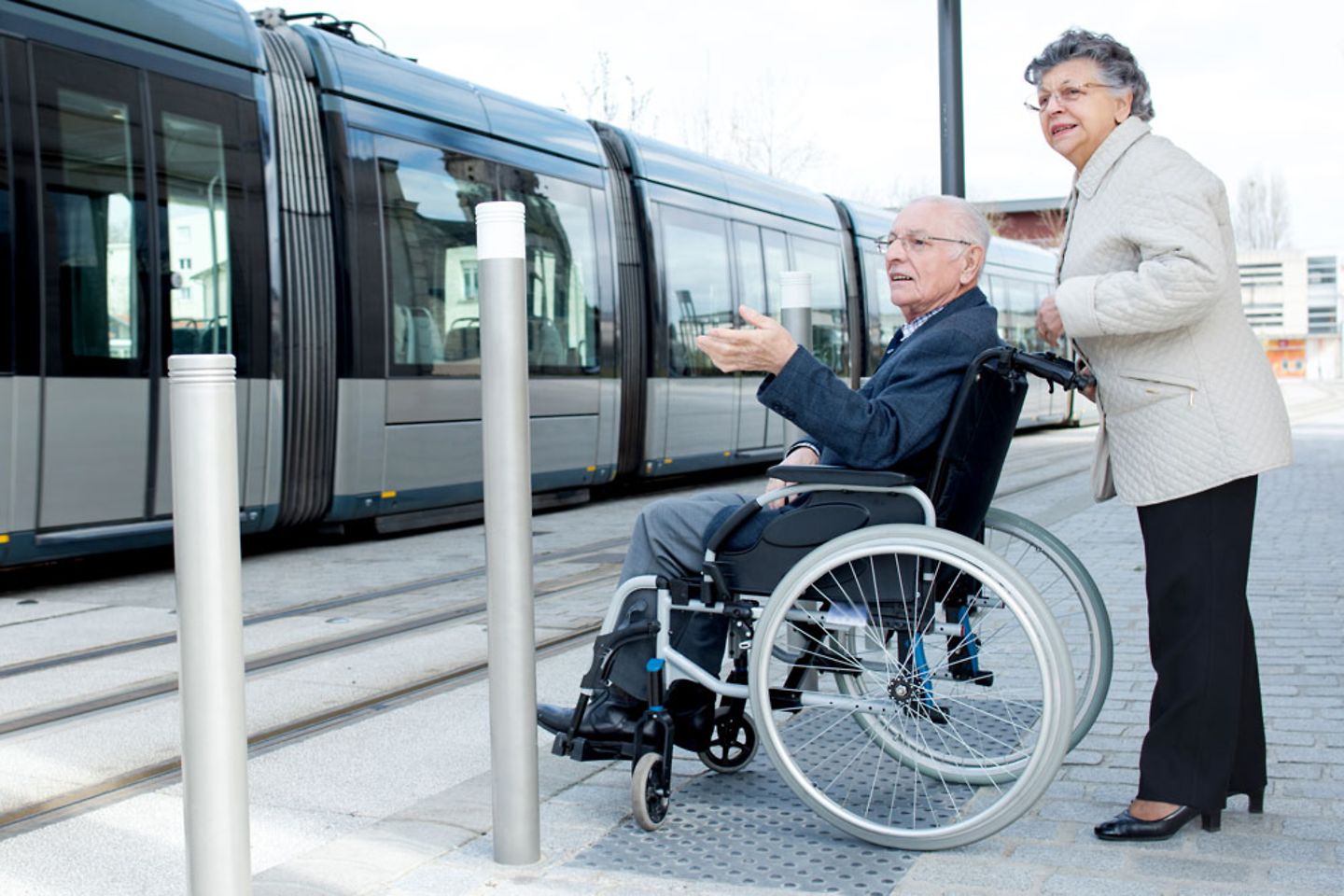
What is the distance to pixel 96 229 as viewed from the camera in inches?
298

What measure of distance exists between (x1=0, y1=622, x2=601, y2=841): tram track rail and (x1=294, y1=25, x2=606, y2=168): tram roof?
16.0ft

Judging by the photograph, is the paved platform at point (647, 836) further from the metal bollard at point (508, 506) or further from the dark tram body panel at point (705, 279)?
the dark tram body panel at point (705, 279)

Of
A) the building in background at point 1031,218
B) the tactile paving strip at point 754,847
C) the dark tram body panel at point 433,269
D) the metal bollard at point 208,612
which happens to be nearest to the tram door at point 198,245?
the dark tram body panel at point 433,269

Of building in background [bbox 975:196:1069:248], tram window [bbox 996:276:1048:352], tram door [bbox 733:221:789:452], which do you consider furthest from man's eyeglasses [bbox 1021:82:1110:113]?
building in background [bbox 975:196:1069:248]

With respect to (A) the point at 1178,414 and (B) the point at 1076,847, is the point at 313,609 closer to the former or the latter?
(B) the point at 1076,847

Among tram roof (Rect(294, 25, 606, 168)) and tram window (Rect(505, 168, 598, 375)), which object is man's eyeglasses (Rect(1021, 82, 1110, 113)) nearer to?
tram roof (Rect(294, 25, 606, 168))

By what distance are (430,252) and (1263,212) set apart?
322 feet

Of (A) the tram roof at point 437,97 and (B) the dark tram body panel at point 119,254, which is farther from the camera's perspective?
(A) the tram roof at point 437,97

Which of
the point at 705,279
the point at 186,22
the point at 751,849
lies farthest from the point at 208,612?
the point at 705,279

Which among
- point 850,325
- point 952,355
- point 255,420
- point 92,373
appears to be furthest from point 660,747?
point 850,325

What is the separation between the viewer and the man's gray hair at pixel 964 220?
3.59m

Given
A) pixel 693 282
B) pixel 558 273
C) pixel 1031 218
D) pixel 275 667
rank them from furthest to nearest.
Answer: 1. pixel 1031 218
2. pixel 693 282
3. pixel 558 273
4. pixel 275 667

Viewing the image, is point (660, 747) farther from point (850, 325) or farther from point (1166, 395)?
point (850, 325)

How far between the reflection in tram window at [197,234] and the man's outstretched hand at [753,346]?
218 inches
